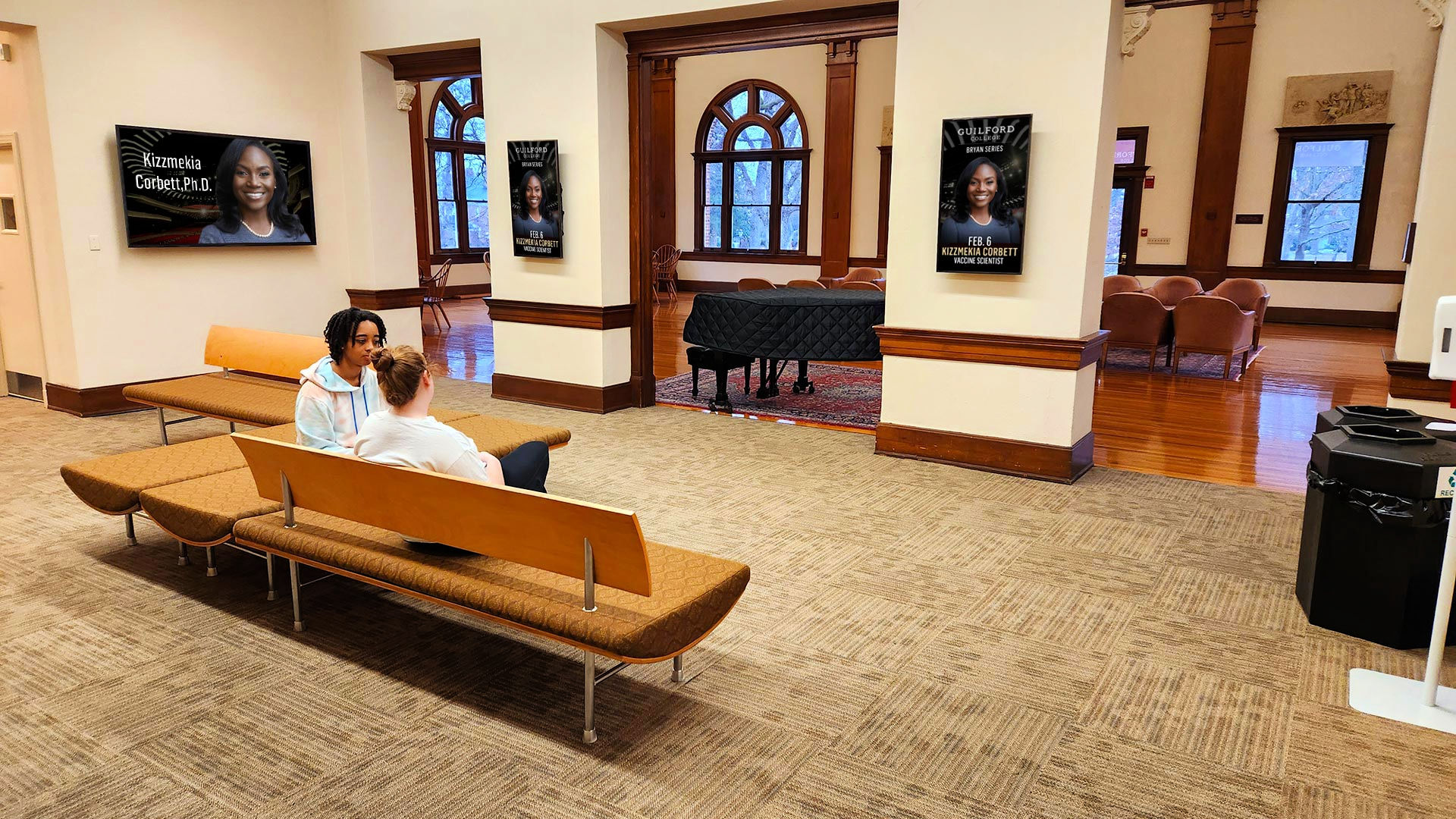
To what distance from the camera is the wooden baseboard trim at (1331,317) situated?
1319cm

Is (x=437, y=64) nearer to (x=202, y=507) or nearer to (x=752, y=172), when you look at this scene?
(x=202, y=507)

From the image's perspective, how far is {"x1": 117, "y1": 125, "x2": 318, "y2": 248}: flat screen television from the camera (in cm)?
679

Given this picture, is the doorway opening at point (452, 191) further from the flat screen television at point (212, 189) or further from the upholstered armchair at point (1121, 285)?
the upholstered armchair at point (1121, 285)

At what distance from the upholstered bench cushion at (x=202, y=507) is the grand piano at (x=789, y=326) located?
391 centimetres

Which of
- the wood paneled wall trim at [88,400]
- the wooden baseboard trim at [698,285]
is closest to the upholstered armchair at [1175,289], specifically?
the wooden baseboard trim at [698,285]

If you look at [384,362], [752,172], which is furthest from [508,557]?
[752,172]

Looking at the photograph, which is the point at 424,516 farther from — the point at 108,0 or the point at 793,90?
the point at 793,90

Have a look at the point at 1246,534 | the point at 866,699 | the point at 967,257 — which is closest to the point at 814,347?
the point at 967,257

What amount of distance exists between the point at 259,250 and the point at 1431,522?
7992 millimetres

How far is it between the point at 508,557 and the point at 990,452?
361 centimetres

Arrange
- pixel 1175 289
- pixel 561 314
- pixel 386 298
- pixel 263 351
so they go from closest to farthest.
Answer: pixel 263 351 → pixel 561 314 → pixel 386 298 → pixel 1175 289

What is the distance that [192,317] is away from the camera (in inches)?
287

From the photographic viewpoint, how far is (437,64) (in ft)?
25.7

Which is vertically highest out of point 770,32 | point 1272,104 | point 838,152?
point 1272,104
